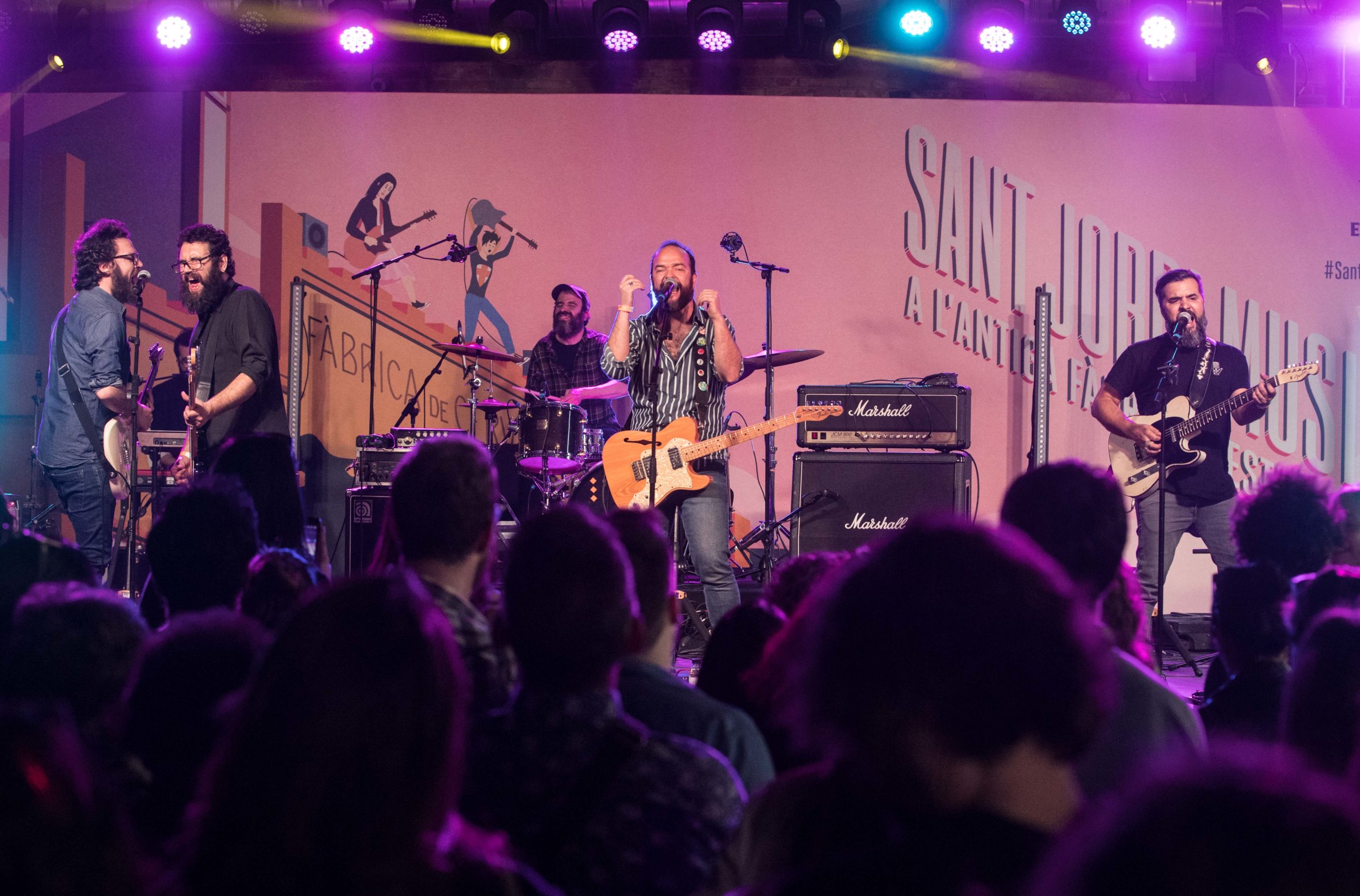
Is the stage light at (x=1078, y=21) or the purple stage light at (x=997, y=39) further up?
the stage light at (x=1078, y=21)

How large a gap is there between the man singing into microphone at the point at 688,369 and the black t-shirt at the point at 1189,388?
2.20 meters

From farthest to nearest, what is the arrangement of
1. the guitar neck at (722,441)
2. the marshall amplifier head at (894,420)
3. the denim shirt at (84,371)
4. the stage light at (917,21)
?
the stage light at (917,21) < the marshall amplifier head at (894,420) < the denim shirt at (84,371) < the guitar neck at (722,441)

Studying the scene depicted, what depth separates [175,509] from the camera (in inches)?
100

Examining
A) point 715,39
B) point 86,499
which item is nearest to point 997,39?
point 715,39

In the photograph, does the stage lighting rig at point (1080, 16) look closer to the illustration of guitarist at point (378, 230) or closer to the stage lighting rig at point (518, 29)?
the stage lighting rig at point (518, 29)

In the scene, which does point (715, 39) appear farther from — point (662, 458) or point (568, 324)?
point (662, 458)

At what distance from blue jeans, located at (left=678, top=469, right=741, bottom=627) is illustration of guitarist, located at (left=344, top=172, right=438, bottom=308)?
3967mm

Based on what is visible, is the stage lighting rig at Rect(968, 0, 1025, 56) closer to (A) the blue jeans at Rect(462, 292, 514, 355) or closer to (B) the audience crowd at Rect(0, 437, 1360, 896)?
(A) the blue jeans at Rect(462, 292, 514, 355)

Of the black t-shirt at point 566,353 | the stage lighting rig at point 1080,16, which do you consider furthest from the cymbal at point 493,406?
the stage lighting rig at point 1080,16

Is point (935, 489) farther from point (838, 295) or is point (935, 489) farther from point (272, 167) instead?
point (272, 167)

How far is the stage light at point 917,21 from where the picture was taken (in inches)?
305

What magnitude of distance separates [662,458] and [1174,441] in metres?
2.69

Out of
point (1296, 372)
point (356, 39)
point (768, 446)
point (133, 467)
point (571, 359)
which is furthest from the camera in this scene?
point (571, 359)

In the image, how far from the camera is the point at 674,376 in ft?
19.2
